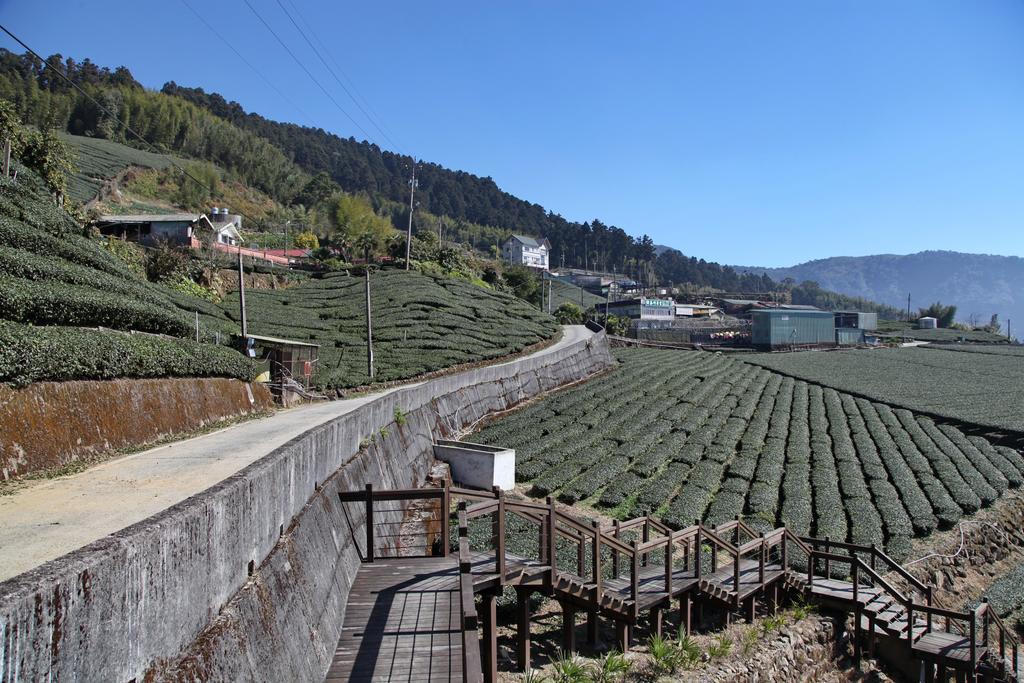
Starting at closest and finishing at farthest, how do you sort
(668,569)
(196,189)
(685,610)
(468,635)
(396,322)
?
→ (468,635), (668,569), (685,610), (396,322), (196,189)

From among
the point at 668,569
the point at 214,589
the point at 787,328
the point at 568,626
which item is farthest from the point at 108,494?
the point at 787,328

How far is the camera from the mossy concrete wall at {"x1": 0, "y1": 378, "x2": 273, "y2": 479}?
455 inches

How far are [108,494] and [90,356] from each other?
491 centimetres

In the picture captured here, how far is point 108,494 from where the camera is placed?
1051 centimetres

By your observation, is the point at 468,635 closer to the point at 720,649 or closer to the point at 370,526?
the point at 370,526

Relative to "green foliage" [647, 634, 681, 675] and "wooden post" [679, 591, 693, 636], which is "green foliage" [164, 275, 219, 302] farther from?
"green foliage" [647, 634, 681, 675]

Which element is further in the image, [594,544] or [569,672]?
[594,544]

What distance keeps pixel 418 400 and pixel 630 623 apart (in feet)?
37.9

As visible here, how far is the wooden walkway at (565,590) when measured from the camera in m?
7.95

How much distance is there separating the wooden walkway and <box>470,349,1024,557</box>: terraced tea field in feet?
7.11

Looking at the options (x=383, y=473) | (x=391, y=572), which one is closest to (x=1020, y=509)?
(x=383, y=473)

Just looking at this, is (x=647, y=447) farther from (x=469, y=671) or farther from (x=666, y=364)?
(x=666, y=364)

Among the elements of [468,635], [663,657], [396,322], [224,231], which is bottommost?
Result: [663,657]

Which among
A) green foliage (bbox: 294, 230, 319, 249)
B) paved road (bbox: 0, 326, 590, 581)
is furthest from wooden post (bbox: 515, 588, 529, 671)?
green foliage (bbox: 294, 230, 319, 249)
